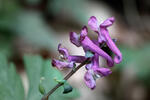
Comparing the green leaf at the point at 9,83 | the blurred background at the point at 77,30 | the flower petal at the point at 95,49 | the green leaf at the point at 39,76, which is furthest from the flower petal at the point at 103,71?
the blurred background at the point at 77,30

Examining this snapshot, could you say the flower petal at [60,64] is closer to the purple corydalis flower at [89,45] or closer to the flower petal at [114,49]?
the purple corydalis flower at [89,45]

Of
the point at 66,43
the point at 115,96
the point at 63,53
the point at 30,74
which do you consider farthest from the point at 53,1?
the point at 63,53

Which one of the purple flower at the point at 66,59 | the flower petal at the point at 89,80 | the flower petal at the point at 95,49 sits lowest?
the flower petal at the point at 89,80

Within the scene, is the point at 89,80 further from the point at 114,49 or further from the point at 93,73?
the point at 114,49

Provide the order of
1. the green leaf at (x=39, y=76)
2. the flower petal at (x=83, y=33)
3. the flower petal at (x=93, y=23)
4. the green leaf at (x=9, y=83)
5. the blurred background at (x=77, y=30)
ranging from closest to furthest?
the flower petal at (x=83, y=33) < the flower petal at (x=93, y=23) < the green leaf at (x=9, y=83) < the green leaf at (x=39, y=76) < the blurred background at (x=77, y=30)

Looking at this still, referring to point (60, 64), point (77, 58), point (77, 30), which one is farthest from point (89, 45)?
point (77, 30)

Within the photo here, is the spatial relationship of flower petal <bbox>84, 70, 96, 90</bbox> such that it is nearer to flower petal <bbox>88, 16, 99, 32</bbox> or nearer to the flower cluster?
the flower cluster

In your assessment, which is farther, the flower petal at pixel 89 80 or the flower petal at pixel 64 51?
the flower petal at pixel 64 51

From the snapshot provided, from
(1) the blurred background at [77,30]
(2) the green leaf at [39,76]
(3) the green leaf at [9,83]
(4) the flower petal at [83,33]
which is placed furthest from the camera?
(1) the blurred background at [77,30]
